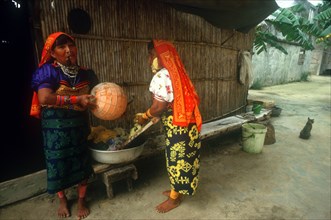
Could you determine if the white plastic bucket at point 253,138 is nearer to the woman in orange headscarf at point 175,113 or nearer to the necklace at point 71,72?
the woman in orange headscarf at point 175,113

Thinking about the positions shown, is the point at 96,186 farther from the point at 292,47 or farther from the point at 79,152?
the point at 292,47

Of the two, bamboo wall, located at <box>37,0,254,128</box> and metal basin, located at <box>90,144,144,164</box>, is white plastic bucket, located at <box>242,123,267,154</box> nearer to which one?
bamboo wall, located at <box>37,0,254,128</box>

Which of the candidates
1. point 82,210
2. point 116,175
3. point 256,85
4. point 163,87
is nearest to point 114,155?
point 116,175

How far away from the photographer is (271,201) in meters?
3.40

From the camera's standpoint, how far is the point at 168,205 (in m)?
3.18

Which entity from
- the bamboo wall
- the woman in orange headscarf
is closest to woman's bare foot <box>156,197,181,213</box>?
the woman in orange headscarf

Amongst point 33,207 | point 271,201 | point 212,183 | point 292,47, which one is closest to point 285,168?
point 271,201

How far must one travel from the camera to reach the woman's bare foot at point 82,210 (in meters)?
2.98

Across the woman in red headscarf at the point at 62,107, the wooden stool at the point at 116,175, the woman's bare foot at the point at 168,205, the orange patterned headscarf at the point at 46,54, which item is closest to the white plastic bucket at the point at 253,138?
the woman's bare foot at the point at 168,205

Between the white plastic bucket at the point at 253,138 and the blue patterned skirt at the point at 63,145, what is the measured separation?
3.67 m

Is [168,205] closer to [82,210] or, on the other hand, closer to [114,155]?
[114,155]

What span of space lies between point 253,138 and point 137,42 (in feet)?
10.9

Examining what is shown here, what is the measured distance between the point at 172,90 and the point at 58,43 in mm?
1379

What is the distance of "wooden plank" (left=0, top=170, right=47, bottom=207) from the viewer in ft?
10.3
